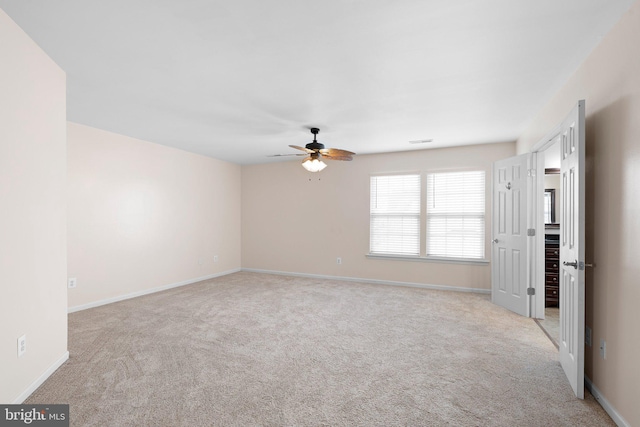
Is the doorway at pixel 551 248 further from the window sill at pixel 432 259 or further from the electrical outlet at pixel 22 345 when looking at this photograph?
the electrical outlet at pixel 22 345

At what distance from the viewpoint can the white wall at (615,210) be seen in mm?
1793

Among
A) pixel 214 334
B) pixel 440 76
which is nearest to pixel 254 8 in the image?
pixel 440 76

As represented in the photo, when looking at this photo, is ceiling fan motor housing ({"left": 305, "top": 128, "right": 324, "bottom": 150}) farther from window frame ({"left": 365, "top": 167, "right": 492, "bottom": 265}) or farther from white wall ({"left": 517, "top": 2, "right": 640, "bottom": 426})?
white wall ({"left": 517, "top": 2, "right": 640, "bottom": 426})

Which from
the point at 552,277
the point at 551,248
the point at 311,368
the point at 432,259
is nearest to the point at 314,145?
the point at 311,368

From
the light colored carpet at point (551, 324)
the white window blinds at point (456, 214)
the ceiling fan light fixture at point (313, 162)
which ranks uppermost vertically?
the ceiling fan light fixture at point (313, 162)

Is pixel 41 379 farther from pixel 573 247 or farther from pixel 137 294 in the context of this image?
pixel 573 247

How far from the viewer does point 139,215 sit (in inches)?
201

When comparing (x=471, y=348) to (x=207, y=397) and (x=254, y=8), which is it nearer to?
(x=207, y=397)

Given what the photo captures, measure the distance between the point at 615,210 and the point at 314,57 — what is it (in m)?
2.32

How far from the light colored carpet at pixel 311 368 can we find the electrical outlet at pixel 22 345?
0.34 meters

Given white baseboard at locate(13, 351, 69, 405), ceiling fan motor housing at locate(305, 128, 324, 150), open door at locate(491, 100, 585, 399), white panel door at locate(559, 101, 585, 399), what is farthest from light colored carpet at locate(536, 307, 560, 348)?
white baseboard at locate(13, 351, 69, 405)

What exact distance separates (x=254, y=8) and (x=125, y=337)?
11.1ft

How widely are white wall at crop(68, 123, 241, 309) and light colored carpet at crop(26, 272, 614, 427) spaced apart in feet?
2.12

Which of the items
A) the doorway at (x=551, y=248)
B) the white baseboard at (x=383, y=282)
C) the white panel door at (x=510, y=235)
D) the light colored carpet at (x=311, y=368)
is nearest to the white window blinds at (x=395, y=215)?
the white baseboard at (x=383, y=282)
